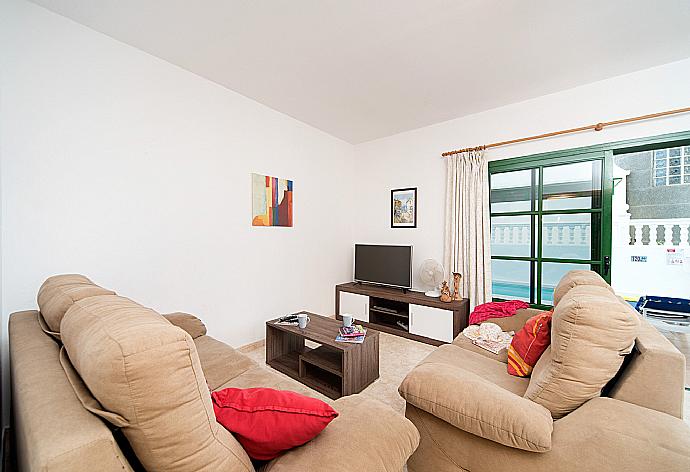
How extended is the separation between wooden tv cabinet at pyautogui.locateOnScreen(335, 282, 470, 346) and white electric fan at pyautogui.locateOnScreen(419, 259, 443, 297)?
16 centimetres

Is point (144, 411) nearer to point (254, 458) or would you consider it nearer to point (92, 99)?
point (254, 458)

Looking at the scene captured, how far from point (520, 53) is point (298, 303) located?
335cm

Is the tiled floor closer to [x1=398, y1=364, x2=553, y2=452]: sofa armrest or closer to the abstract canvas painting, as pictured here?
[x1=398, y1=364, x2=553, y2=452]: sofa armrest

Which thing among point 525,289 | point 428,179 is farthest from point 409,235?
point 525,289

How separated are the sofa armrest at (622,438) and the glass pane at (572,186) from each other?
2503mm

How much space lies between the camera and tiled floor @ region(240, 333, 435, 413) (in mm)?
2307

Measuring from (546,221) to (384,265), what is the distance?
192 centimetres

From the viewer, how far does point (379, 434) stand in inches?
40.4

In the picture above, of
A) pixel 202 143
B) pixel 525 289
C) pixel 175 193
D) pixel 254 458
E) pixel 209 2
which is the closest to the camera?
pixel 254 458

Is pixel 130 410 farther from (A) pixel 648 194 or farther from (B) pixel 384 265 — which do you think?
(A) pixel 648 194

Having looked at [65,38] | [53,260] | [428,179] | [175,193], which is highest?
[65,38]

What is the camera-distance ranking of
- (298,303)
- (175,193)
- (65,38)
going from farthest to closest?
(298,303), (175,193), (65,38)

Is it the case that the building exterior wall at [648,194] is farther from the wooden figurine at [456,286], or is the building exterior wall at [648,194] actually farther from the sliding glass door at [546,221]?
the wooden figurine at [456,286]

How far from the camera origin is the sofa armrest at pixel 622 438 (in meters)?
0.96
